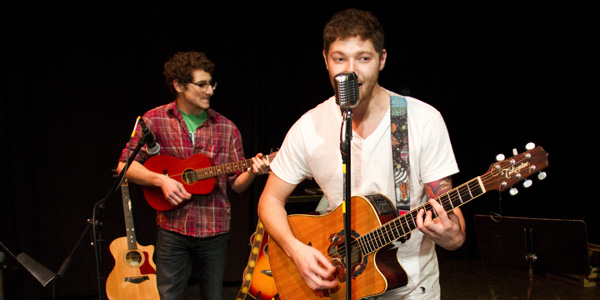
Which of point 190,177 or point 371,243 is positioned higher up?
point 190,177

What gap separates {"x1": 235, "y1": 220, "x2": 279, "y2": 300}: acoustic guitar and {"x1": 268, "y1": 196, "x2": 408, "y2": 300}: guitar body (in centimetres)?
159

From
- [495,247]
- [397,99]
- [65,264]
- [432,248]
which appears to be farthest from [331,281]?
[495,247]

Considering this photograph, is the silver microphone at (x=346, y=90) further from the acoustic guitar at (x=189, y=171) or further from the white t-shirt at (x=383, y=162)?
the acoustic guitar at (x=189, y=171)

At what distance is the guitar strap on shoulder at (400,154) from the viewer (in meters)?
2.30

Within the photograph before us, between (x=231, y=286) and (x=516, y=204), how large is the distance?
4291mm

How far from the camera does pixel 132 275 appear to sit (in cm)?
461

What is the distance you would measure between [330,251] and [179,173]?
6.22 feet

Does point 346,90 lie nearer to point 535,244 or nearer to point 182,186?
point 182,186

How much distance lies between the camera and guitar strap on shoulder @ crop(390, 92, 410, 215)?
7.56 ft

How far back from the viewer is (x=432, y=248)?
92.6 inches

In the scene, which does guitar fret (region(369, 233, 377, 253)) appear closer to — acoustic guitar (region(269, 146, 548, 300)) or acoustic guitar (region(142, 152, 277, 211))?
acoustic guitar (region(269, 146, 548, 300))

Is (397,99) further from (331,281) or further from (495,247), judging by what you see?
(495,247)

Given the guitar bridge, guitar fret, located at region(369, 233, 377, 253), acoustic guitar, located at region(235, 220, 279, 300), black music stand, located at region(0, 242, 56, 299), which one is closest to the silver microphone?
guitar fret, located at region(369, 233, 377, 253)

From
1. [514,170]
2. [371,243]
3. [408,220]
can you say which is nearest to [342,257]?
[371,243]
